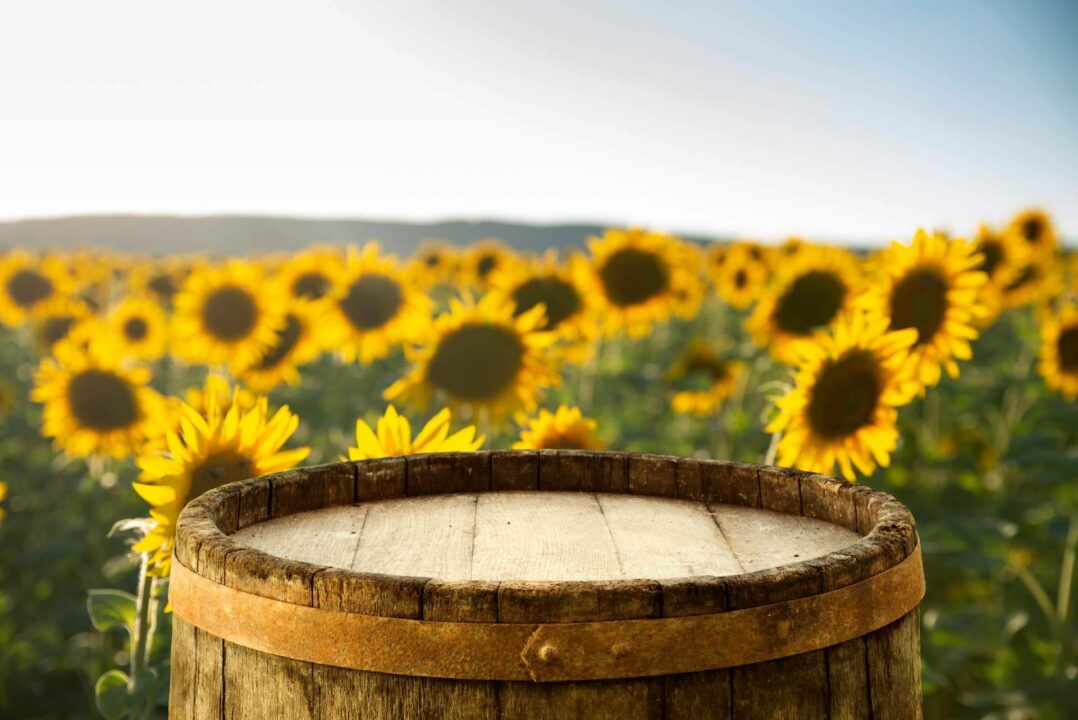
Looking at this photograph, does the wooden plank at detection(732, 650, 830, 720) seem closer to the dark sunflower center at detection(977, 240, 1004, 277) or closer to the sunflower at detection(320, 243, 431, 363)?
the sunflower at detection(320, 243, 431, 363)

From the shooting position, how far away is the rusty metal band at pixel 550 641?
1461 millimetres

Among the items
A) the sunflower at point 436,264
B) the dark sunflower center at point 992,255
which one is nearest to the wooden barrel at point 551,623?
the dark sunflower center at point 992,255

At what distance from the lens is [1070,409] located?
6.07m

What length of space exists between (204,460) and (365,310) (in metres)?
4.65

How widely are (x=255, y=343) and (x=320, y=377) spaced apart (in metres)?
3.13

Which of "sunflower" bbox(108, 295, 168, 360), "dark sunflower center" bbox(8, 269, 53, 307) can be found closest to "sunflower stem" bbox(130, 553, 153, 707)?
"sunflower" bbox(108, 295, 168, 360)

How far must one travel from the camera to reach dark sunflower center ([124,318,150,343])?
347 inches

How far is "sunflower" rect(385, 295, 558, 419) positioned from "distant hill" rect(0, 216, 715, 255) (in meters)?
29.2

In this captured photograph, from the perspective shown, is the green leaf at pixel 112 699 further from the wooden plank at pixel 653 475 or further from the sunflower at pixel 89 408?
the sunflower at pixel 89 408

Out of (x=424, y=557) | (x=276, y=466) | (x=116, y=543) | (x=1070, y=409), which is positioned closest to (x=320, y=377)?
(x=116, y=543)

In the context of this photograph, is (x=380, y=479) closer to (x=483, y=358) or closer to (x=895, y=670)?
(x=895, y=670)

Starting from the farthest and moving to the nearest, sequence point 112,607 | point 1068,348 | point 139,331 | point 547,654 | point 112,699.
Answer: point 139,331 < point 1068,348 < point 112,607 < point 112,699 < point 547,654

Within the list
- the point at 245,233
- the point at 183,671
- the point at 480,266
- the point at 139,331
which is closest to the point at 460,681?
the point at 183,671

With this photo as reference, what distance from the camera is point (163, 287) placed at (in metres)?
13.9
